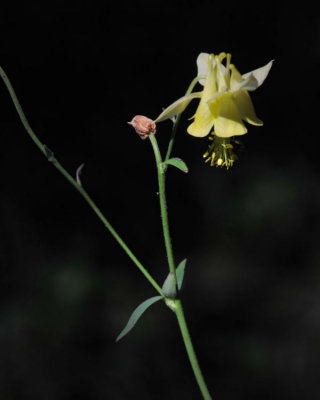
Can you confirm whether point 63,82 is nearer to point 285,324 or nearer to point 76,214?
point 76,214

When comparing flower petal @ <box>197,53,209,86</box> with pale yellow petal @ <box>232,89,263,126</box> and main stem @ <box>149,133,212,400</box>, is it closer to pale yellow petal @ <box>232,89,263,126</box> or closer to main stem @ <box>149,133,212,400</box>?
pale yellow petal @ <box>232,89,263,126</box>

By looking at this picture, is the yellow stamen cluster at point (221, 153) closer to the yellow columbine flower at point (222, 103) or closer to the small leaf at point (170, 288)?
the yellow columbine flower at point (222, 103)

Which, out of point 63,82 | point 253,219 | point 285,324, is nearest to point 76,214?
point 63,82

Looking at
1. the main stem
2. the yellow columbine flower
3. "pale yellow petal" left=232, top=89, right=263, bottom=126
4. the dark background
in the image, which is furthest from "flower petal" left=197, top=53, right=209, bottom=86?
the dark background

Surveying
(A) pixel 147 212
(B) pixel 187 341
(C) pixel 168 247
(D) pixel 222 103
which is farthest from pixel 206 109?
(A) pixel 147 212

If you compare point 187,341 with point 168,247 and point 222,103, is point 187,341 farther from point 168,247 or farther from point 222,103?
point 222,103

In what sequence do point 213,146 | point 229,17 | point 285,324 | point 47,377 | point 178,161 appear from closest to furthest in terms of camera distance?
1. point 178,161
2. point 213,146
3. point 47,377
4. point 285,324
5. point 229,17
